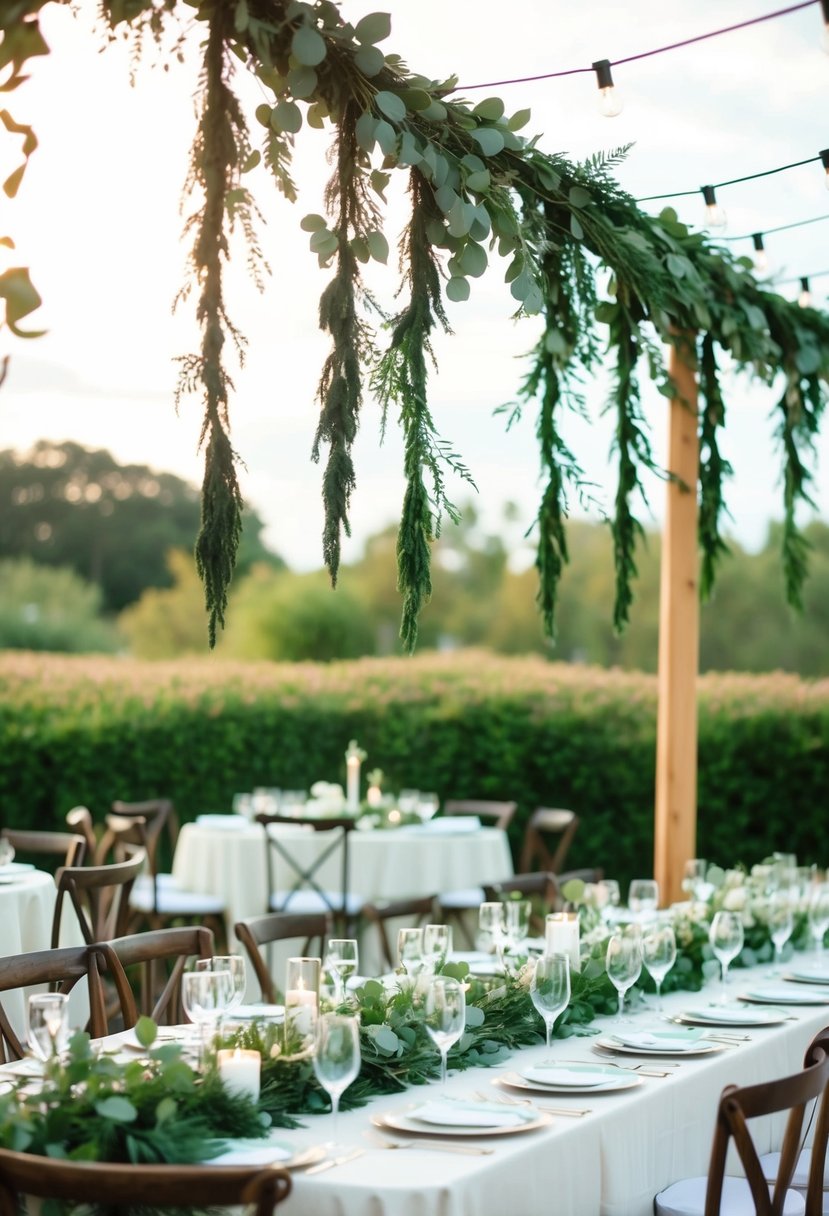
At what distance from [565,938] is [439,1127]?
1097 mm

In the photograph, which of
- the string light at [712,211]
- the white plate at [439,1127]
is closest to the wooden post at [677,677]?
the string light at [712,211]

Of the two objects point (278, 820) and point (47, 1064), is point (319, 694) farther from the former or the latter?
point (47, 1064)

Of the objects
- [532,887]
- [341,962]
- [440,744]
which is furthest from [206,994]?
[440,744]

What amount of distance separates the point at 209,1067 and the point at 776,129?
370cm

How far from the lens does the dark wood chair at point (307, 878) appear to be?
6.57m

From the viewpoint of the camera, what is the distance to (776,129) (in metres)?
4.88

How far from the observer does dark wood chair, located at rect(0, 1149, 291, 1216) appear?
1.91 meters

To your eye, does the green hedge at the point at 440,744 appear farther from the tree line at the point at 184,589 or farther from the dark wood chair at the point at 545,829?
the tree line at the point at 184,589

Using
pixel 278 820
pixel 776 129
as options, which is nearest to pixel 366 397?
pixel 776 129

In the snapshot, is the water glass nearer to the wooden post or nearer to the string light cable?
the wooden post

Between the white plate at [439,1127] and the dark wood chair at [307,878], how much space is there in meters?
3.93

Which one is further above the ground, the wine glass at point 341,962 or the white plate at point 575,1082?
the wine glass at point 341,962

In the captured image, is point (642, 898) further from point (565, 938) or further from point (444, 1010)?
point (444, 1010)

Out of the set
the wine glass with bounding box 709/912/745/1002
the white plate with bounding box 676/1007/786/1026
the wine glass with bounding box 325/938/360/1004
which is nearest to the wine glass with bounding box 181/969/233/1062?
the wine glass with bounding box 325/938/360/1004
